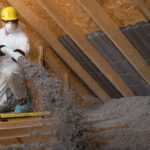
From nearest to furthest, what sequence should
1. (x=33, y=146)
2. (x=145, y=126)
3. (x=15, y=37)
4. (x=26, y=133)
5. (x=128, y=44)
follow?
(x=33, y=146) < (x=26, y=133) < (x=145, y=126) < (x=128, y=44) < (x=15, y=37)

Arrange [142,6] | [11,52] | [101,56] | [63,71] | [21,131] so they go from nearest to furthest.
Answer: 1. [21,131]
2. [142,6]
3. [11,52]
4. [101,56]
5. [63,71]

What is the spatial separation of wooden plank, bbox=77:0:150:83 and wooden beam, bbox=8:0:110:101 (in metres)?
1.17

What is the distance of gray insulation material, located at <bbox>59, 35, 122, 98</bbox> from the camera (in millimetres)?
6367

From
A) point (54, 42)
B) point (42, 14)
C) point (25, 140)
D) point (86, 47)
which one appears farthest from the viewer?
point (54, 42)

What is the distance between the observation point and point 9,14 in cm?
612

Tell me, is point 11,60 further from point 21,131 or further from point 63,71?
point 21,131

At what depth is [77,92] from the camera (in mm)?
7277

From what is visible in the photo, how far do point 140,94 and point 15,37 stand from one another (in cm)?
163

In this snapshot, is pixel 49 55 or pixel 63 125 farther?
pixel 49 55

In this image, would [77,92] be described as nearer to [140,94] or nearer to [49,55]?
[49,55]

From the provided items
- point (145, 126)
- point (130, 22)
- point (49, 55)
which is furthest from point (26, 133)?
point (49, 55)

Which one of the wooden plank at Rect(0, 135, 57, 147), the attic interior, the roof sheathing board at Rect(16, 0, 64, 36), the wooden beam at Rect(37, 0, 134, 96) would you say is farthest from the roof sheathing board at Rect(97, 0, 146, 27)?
the wooden plank at Rect(0, 135, 57, 147)

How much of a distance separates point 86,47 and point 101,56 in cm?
22

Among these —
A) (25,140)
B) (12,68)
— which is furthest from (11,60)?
(25,140)
